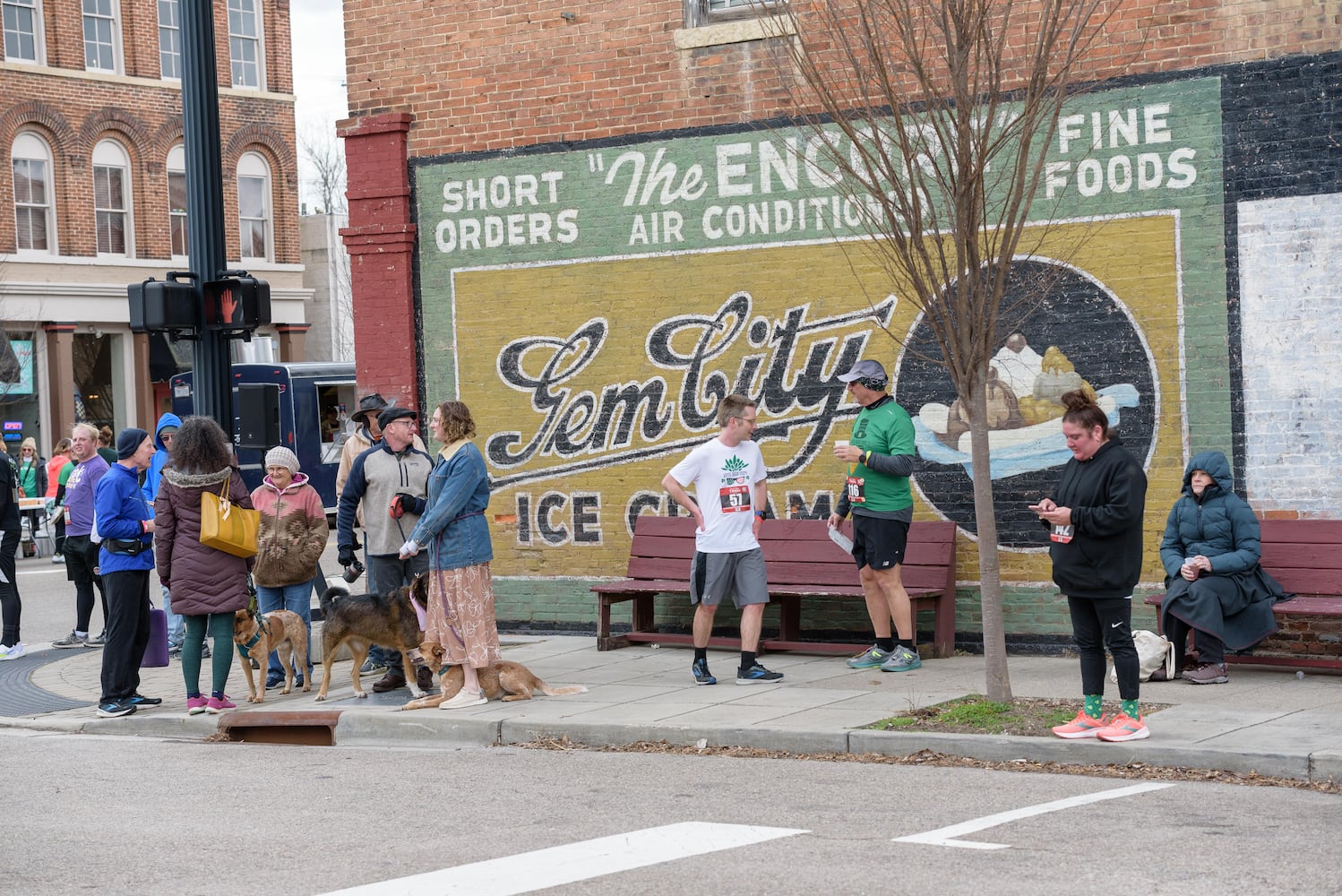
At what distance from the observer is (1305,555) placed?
1041cm

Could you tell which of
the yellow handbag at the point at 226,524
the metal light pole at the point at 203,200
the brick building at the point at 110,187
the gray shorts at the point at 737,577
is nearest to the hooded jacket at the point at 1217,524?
the gray shorts at the point at 737,577

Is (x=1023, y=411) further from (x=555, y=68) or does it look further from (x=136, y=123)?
(x=136, y=123)

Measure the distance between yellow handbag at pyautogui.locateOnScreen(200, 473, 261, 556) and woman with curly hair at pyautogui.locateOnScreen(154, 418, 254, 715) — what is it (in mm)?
64

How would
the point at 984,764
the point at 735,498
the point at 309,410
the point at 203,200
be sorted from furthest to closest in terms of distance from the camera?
the point at 309,410 < the point at 203,200 < the point at 735,498 < the point at 984,764

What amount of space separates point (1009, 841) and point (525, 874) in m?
1.98

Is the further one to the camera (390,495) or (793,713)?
(390,495)

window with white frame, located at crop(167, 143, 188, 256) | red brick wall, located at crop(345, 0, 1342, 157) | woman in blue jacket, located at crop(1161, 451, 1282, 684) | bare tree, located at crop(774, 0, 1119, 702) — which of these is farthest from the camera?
window with white frame, located at crop(167, 143, 188, 256)

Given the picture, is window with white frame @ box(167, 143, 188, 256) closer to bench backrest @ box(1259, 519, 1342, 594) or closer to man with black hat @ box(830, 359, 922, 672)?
man with black hat @ box(830, 359, 922, 672)

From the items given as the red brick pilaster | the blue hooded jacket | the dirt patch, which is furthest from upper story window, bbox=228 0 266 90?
the dirt patch

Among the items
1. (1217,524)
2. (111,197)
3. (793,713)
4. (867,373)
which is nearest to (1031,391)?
(867,373)

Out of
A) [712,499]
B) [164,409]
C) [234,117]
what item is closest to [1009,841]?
[712,499]

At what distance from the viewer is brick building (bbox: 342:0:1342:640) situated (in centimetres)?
1091

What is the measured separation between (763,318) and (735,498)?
2534 millimetres

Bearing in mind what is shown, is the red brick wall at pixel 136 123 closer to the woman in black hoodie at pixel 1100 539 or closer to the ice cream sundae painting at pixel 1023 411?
the ice cream sundae painting at pixel 1023 411
